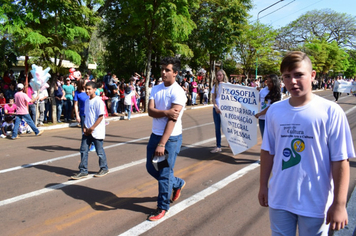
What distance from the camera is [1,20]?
31.8ft

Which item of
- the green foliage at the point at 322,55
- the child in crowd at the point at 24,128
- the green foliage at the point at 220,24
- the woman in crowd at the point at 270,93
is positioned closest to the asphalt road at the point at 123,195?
the woman in crowd at the point at 270,93

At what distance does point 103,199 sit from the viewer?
4594 millimetres

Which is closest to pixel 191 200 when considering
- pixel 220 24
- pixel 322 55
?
pixel 220 24

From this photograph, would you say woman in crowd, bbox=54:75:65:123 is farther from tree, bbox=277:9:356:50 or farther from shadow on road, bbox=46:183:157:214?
tree, bbox=277:9:356:50

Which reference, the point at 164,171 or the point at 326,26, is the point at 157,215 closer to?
the point at 164,171

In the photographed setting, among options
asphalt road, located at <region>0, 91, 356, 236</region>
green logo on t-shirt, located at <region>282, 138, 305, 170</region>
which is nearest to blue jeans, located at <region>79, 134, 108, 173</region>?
asphalt road, located at <region>0, 91, 356, 236</region>

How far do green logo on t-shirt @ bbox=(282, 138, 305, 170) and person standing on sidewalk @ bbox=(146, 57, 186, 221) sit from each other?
1.77 m

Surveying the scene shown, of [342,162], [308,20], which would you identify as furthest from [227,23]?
[308,20]

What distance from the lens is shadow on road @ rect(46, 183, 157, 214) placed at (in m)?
4.31

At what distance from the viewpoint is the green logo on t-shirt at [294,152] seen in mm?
2166

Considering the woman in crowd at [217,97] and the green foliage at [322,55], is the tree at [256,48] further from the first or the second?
the woman in crowd at [217,97]

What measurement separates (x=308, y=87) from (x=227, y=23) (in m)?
17.8

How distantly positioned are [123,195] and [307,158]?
3.28 metres

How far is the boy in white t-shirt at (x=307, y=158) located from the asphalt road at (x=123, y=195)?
1654 mm
